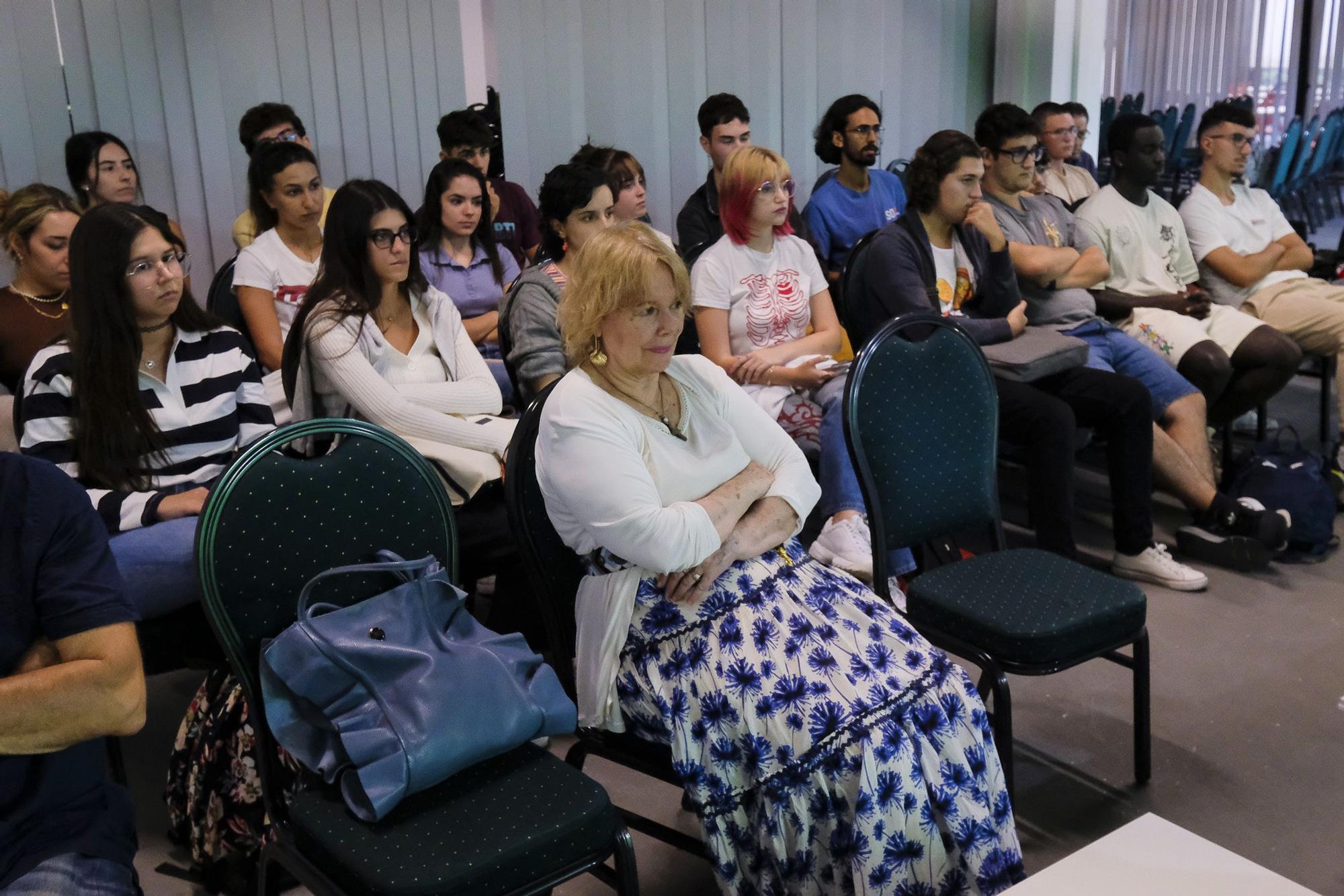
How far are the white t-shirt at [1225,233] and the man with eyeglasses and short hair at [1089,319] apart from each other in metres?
0.67

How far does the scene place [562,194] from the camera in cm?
304

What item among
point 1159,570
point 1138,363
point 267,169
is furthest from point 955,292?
A: point 267,169

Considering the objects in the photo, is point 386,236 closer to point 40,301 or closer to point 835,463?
point 40,301

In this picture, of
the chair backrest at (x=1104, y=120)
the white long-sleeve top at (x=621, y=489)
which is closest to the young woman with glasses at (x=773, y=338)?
the white long-sleeve top at (x=621, y=489)

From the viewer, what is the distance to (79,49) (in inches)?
158

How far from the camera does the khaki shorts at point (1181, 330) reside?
388cm

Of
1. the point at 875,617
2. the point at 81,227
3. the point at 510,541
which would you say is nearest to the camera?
the point at 875,617

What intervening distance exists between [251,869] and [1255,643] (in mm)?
2350

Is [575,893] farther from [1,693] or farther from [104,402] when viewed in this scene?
[104,402]

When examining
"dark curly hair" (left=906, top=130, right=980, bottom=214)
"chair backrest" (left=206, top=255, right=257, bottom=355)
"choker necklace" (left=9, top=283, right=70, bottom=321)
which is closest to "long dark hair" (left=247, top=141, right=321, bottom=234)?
"chair backrest" (left=206, top=255, right=257, bottom=355)

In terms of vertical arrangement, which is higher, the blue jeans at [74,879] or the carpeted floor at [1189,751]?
the blue jeans at [74,879]

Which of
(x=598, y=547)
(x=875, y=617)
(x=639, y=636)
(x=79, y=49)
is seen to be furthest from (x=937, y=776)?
(x=79, y=49)

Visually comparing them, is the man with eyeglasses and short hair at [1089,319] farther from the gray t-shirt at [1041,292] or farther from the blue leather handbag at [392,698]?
the blue leather handbag at [392,698]

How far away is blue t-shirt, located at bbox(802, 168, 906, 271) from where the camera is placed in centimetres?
436
